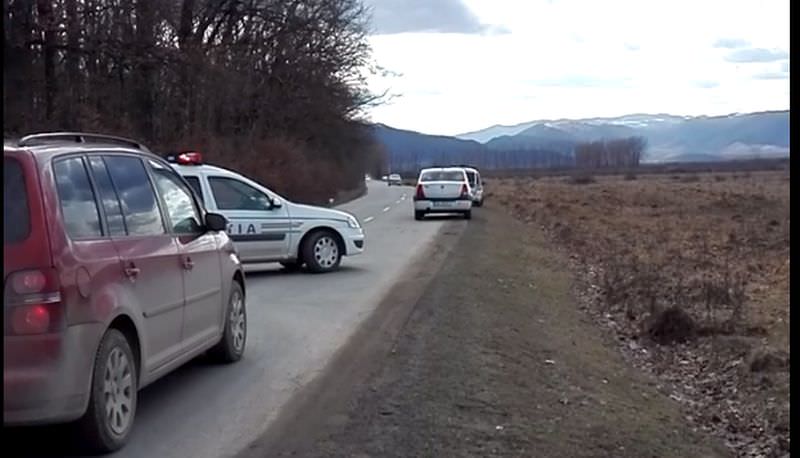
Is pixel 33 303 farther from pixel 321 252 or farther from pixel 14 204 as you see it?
pixel 321 252

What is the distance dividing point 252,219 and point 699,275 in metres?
8.88

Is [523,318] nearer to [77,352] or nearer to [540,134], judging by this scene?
[77,352]

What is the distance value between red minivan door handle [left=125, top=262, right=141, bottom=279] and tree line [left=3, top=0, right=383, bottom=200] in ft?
28.2

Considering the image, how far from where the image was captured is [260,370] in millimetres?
9680

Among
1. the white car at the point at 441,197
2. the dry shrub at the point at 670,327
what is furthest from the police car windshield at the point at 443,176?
the dry shrub at the point at 670,327

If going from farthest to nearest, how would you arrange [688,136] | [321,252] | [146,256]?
[688,136] < [321,252] < [146,256]

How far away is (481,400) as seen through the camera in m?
8.78

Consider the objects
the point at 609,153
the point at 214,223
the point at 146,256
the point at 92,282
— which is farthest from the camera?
the point at 609,153

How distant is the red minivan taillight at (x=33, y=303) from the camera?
6.24 m

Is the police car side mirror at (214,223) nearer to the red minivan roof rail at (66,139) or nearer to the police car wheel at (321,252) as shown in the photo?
the red minivan roof rail at (66,139)

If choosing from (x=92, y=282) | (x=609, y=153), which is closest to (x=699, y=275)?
(x=92, y=282)

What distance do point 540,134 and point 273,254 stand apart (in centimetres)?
15585
